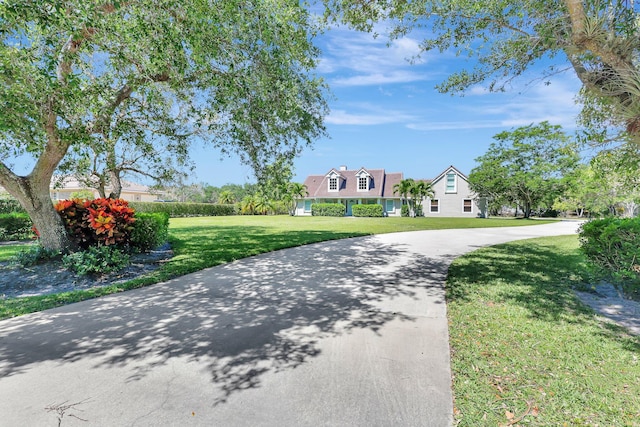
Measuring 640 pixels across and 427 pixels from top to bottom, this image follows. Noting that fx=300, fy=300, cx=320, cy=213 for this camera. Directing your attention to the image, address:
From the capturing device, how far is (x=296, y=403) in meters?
2.43

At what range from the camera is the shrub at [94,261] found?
20.5 ft

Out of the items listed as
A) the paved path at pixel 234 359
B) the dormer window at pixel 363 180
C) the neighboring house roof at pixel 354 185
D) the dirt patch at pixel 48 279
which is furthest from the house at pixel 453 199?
the dirt patch at pixel 48 279

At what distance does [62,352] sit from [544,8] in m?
8.02

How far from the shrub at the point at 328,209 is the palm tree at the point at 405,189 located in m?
6.65

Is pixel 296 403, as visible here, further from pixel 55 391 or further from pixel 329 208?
pixel 329 208

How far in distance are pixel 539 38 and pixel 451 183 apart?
111 feet

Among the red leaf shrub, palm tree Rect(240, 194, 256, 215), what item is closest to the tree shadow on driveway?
the red leaf shrub

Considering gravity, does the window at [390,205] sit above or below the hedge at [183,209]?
above

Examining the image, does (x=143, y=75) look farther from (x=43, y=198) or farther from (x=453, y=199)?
(x=453, y=199)

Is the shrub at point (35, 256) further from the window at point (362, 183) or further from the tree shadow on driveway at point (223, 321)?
the window at point (362, 183)

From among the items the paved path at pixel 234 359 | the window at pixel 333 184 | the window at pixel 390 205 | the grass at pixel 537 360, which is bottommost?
the paved path at pixel 234 359

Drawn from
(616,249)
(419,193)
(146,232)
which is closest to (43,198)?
(146,232)

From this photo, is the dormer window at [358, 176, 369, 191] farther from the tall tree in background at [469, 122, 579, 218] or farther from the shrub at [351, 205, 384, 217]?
the tall tree in background at [469, 122, 579, 218]

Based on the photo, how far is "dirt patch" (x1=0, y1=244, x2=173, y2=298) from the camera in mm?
5668
